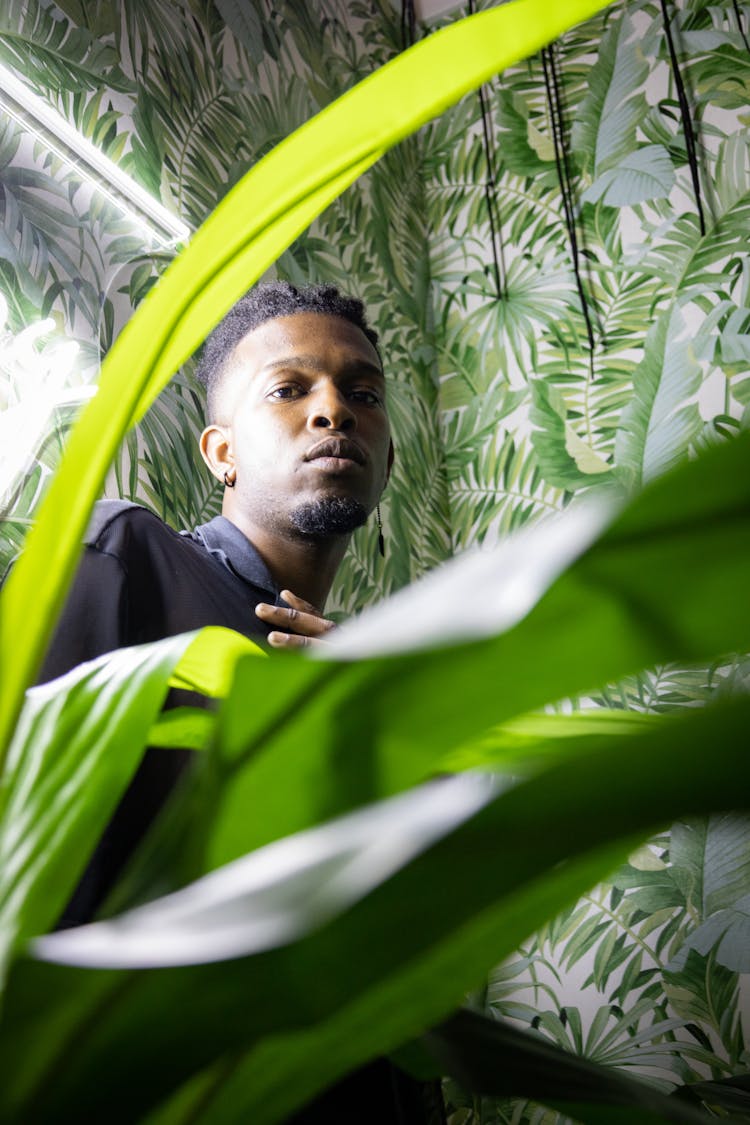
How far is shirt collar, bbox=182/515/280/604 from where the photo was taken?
4.17ft

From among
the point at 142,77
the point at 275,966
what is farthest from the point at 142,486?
the point at 275,966

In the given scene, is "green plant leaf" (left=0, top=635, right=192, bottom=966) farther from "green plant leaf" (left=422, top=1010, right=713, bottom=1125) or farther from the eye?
the eye

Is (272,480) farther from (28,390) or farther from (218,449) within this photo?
(28,390)

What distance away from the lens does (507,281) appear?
2.20m

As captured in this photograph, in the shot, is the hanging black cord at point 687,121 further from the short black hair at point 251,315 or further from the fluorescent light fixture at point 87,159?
the fluorescent light fixture at point 87,159

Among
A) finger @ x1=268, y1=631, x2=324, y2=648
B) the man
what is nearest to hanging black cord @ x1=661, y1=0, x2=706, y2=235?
the man

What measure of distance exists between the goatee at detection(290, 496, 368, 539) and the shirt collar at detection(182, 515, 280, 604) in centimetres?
8

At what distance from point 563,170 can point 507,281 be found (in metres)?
0.25

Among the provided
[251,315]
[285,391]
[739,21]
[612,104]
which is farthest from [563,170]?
[285,391]

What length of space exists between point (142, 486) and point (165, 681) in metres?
1.20

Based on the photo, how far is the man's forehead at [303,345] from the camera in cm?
143

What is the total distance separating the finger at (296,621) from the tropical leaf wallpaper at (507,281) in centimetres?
39

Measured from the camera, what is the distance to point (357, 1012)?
0.63 ft

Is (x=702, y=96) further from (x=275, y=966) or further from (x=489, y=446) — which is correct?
(x=275, y=966)
